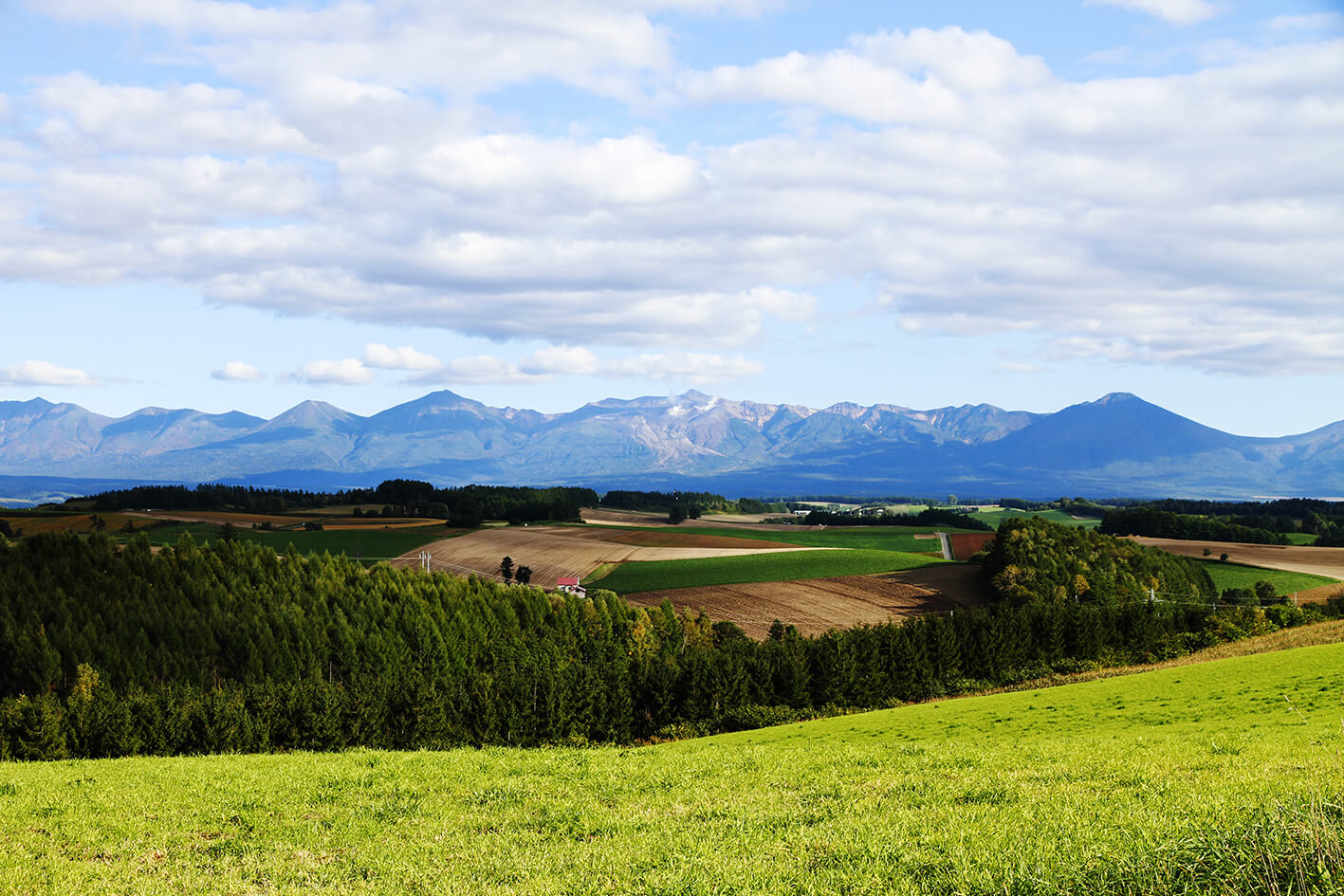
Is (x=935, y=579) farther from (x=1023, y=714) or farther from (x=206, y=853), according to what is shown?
(x=206, y=853)

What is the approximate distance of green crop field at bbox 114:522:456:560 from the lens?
138375 millimetres

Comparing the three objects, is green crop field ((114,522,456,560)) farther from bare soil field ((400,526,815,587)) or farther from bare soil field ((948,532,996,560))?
bare soil field ((948,532,996,560))

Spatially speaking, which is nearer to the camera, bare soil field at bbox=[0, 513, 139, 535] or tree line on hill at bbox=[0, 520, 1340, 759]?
tree line on hill at bbox=[0, 520, 1340, 759]

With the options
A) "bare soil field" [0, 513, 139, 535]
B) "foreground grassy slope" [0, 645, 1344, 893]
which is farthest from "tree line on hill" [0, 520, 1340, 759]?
"bare soil field" [0, 513, 139, 535]

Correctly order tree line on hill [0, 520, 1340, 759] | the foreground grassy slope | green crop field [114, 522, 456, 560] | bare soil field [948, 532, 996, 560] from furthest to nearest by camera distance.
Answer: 1. bare soil field [948, 532, 996, 560]
2. green crop field [114, 522, 456, 560]
3. tree line on hill [0, 520, 1340, 759]
4. the foreground grassy slope

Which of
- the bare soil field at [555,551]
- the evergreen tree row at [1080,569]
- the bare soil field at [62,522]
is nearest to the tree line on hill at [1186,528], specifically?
the evergreen tree row at [1080,569]

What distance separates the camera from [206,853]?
1681 centimetres

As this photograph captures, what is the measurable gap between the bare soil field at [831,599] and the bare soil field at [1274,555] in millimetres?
44340

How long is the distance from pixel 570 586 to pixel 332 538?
5538cm

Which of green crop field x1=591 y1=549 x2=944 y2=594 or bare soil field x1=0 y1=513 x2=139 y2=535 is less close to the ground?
bare soil field x1=0 y1=513 x2=139 y2=535

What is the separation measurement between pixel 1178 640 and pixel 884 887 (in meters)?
86.4

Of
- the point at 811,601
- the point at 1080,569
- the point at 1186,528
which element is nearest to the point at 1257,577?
the point at 1080,569

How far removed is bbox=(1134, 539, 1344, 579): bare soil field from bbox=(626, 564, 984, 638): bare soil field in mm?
44340

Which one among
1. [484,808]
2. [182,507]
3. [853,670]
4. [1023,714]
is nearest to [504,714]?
[853,670]
